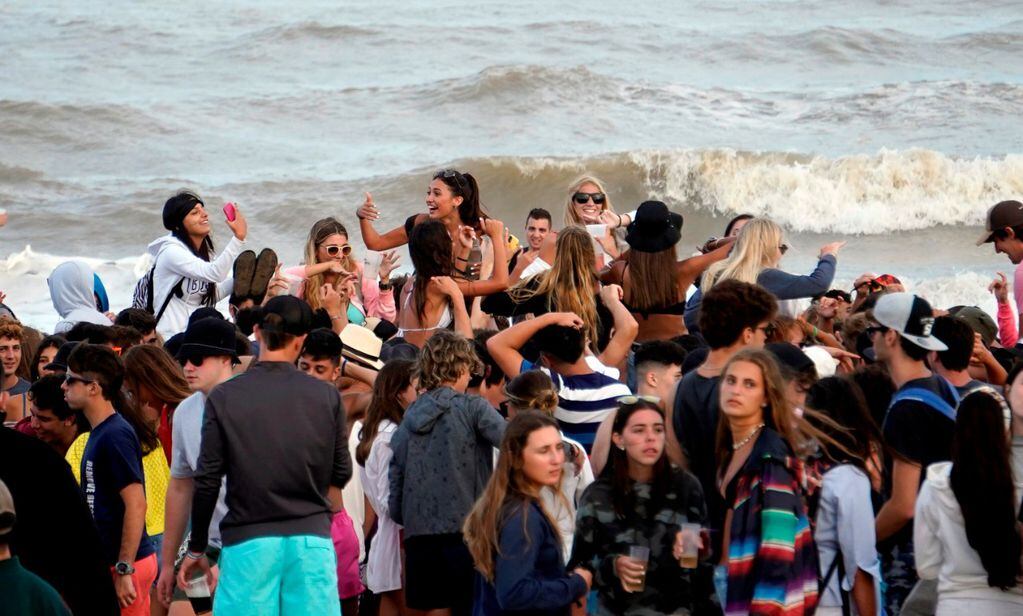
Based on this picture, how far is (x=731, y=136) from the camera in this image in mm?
25875

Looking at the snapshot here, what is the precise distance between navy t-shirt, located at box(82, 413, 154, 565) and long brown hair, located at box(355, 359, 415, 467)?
944mm

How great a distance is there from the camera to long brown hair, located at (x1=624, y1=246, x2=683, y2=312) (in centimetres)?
749

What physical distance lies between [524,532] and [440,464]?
40.9 inches

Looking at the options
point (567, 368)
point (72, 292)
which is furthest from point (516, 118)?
point (567, 368)

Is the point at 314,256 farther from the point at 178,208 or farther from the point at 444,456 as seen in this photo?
the point at 444,456

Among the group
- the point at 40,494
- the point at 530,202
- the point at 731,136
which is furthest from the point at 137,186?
the point at 40,494

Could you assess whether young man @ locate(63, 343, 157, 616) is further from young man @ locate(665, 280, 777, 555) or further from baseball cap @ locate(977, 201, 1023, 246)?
baseball cap @ locate(977, 201, 1023, 246)

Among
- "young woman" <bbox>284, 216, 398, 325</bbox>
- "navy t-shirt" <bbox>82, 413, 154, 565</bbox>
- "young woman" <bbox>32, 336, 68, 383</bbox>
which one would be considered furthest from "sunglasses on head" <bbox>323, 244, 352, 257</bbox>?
"navy t-shirt" <bbox>82, 413, 154, 565</bbox>

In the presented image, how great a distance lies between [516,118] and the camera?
2777 cm

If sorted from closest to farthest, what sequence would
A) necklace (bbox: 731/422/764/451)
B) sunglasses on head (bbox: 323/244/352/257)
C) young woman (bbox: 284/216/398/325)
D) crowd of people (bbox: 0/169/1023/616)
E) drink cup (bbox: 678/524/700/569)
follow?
crowd of people (bbox: 0/169/1023/616) → drink cup (bbox: 678/524/700/569) → necklace (bbox: 731/422/764/451) → young woman (bbox: 284/216/398/325) → sunglasses on head (bbox: 323/244/352/257)

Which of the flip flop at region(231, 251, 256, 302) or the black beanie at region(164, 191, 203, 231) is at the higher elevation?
the black beanie at region(164, 191, 203, 231)

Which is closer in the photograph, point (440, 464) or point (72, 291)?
point (440, 464)

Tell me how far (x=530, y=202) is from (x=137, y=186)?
6784 mm

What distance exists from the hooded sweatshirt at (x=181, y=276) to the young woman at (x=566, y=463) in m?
3.19
